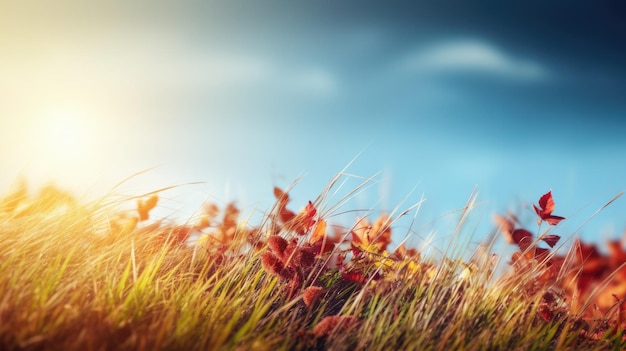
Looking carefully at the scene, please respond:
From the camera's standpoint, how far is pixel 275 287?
265cm

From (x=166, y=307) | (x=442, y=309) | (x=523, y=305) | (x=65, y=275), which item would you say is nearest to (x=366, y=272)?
(x=442, y=309)

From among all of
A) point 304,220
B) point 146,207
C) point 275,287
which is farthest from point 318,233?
point 146,207

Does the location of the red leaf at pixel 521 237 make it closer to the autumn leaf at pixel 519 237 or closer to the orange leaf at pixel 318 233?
the autumn leaf at pixel 519 237

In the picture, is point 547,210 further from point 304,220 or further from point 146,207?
point 146,207

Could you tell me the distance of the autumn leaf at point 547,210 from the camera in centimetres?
269

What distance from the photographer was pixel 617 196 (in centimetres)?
262

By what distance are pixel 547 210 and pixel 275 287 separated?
1.38 meters

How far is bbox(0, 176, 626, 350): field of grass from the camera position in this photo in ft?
6.01

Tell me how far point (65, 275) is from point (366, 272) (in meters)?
1.45

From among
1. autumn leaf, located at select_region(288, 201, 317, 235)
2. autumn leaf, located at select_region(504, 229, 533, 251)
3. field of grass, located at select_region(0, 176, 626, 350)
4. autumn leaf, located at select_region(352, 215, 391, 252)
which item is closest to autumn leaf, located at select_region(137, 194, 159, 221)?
field of grass, located at select_region(0, 176, 626, 350)

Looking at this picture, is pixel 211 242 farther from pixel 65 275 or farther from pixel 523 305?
pixel 523 305

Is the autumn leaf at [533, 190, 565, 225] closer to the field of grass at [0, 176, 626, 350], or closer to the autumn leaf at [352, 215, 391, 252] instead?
the field of grass at [0, 176, 626, 350]

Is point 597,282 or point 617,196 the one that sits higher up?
point 617,196

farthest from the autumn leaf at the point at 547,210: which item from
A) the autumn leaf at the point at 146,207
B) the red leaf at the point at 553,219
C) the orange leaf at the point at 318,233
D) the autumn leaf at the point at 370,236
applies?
the autumn leaf at the point at 146,207
